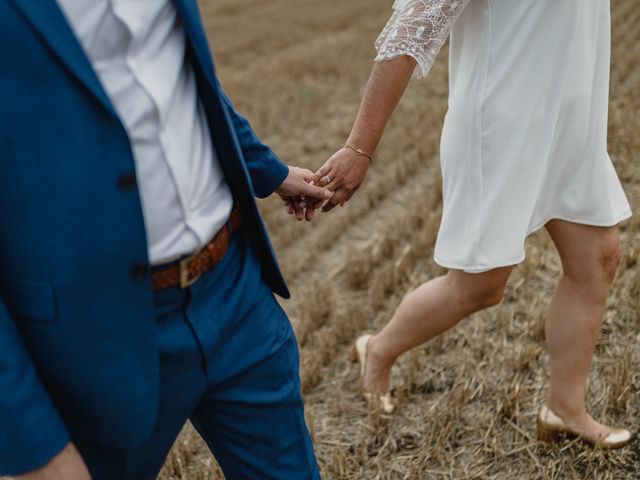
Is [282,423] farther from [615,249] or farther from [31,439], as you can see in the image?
[615,249]

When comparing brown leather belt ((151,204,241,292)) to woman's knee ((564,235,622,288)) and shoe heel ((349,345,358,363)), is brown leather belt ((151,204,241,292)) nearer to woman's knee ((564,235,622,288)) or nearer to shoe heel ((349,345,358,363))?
woman's knee ((564,235,622,288))

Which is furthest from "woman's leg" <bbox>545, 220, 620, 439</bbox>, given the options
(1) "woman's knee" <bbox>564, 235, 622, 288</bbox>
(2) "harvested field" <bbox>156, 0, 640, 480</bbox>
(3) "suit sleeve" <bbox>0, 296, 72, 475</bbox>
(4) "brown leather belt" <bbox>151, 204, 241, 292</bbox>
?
(3) "suit sleeve" <bbox>0, 296, 72, 475</bbox>

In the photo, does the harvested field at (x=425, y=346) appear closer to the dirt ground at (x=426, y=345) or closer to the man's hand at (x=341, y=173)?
the dirt ground at (x=426, y=345)

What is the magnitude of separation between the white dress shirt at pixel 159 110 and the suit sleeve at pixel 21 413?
0.25 metres

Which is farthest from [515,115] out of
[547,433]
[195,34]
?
[547,433]

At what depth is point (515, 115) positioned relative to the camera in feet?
6.26

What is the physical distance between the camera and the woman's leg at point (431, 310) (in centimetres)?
221

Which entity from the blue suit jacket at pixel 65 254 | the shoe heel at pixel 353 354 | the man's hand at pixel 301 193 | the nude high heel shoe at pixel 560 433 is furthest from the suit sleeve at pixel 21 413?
the shoe heel at pixel 353 354

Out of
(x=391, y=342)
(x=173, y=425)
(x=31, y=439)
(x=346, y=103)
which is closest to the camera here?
(x=31, y=439)

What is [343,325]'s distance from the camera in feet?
11.1

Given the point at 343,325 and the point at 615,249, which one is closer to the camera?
the point at 615,249

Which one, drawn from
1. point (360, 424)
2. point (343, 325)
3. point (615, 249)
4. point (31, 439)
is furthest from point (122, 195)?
point (343, 325)

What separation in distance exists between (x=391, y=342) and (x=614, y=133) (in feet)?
10.5

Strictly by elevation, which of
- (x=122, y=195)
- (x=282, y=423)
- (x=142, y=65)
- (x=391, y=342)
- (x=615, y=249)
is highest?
(x=142, y=65)
